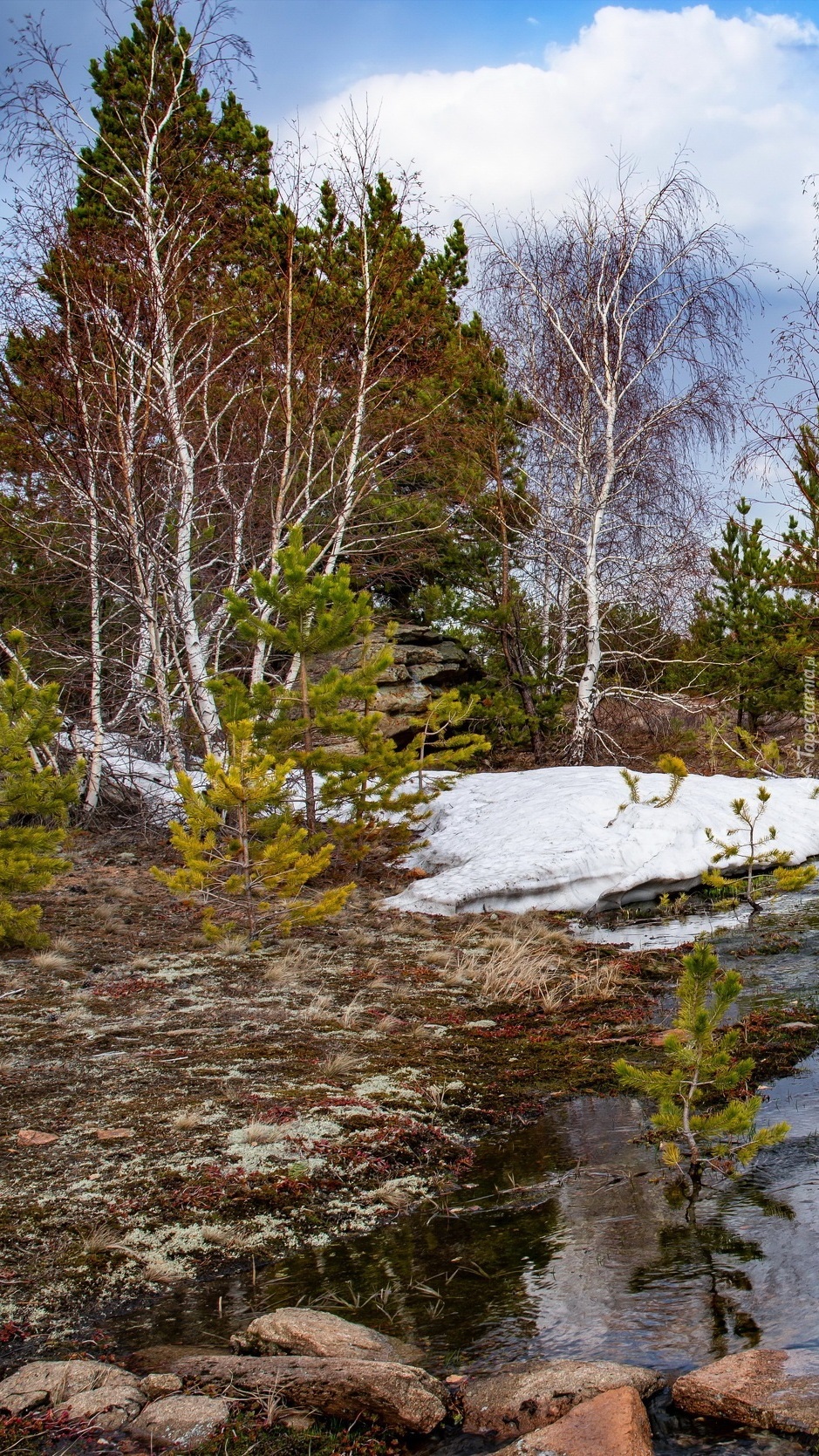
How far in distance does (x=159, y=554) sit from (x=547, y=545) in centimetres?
752

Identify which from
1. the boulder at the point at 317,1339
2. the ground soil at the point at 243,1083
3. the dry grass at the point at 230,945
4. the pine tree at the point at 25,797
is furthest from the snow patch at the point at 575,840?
the boulder at the point at 317,1339

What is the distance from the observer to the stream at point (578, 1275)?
8.86ft

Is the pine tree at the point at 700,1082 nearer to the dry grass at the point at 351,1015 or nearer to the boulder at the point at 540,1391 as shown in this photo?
the boulder at the point at 540,1391

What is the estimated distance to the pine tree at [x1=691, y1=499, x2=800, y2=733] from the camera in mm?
16359

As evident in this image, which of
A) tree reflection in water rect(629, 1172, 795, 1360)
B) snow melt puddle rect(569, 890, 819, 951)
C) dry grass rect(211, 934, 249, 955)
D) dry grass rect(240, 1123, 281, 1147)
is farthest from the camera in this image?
snow melt puddle rect(569, 890, 819, 951)

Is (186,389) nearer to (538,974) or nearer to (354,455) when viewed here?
(354,455)

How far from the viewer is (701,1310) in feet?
9.26

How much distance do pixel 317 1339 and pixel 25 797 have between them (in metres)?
5.20

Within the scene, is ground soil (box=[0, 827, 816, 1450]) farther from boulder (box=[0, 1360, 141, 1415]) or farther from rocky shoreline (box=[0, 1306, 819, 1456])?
rocky shoreline (box=[0, 1306, 819, 1456])

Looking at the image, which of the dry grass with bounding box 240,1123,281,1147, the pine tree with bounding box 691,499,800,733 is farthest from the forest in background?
the dry grass with bounding box 240,1123,281,1147

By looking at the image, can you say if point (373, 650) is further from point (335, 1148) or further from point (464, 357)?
point (335, 1148)

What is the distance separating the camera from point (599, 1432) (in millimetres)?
2246

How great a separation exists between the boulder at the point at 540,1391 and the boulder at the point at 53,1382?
90cm

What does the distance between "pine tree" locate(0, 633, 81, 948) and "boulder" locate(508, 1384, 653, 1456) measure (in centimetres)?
530
